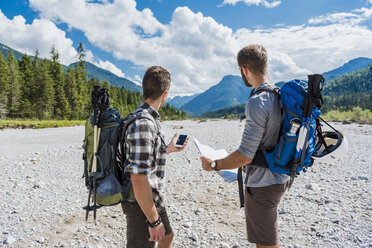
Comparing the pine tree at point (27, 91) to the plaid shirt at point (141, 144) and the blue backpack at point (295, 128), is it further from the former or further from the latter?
the blue backpack at point (295, 128)

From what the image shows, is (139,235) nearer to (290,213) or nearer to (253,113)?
(253,113)

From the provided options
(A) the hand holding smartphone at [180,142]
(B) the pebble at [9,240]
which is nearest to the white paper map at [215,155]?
(A) the hand holding smartphone at [180,142]

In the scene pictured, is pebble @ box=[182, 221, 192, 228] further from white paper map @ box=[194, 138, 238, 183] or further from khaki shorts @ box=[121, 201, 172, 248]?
khaki shorts @ box=[121, 201, 172, 248]

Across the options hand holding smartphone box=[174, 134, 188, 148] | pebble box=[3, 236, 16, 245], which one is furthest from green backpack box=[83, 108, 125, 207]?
pebble box=[3, 236, 16, 245]

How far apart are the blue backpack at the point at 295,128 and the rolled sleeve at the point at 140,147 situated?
1.08 m

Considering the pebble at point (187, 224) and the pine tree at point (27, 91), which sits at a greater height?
the pine tree at point (27, 91)

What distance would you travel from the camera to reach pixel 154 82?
217 cm

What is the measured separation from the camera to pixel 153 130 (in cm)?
199

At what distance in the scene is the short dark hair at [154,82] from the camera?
7.09 ft

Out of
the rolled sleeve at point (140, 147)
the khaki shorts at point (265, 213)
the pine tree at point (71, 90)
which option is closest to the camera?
the rolled sleeve at point (140, 147)

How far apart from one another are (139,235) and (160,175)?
0.58 meters

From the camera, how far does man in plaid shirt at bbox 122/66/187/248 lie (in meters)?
1.91

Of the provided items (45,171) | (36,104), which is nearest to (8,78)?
(36,104)

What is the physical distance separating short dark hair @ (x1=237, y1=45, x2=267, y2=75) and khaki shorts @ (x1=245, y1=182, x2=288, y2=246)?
3.81ft
